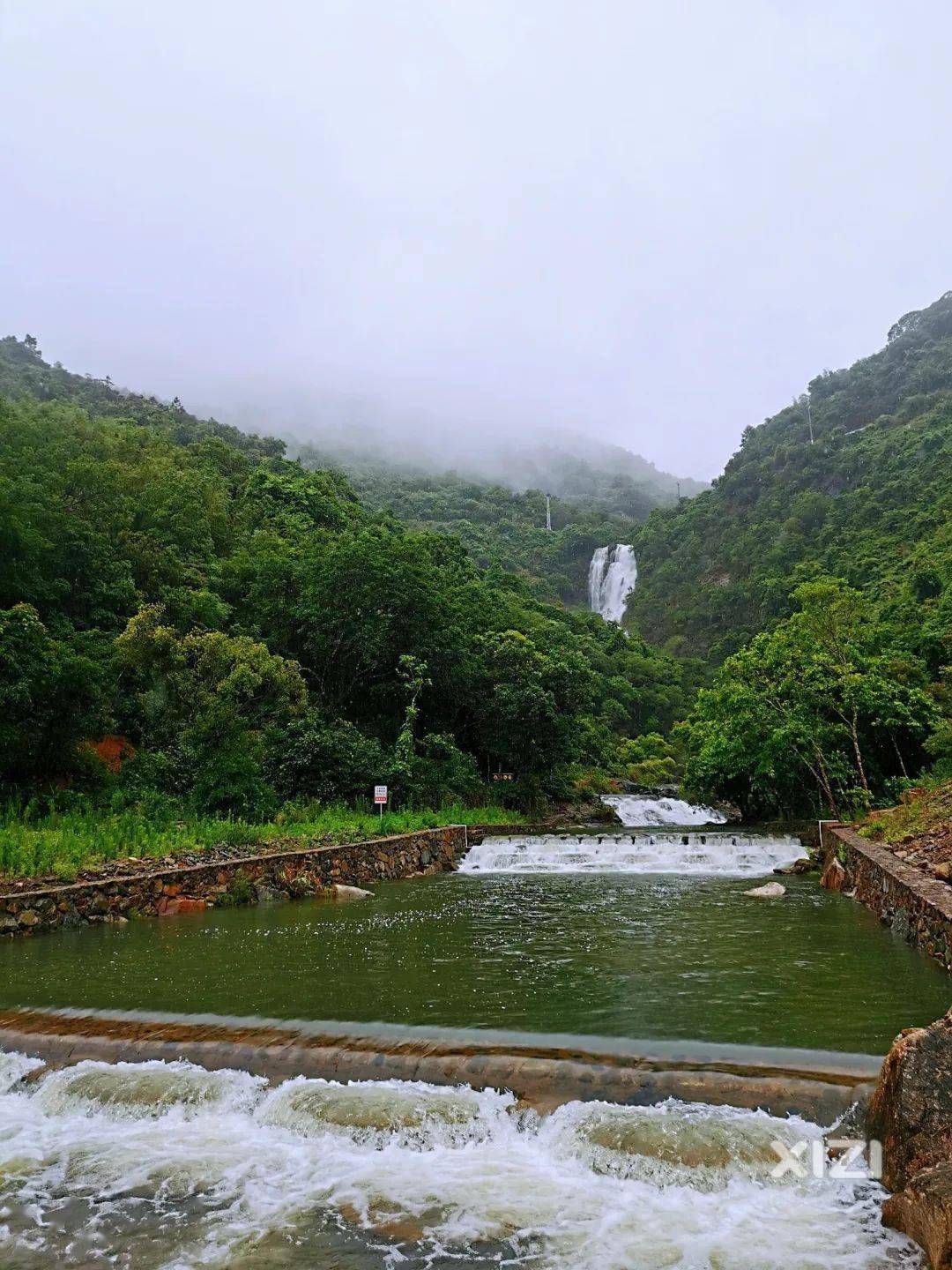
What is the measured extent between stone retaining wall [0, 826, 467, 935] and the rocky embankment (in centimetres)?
930

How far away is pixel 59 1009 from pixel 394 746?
16.1 meters

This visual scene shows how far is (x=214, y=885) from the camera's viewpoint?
11.5 meters

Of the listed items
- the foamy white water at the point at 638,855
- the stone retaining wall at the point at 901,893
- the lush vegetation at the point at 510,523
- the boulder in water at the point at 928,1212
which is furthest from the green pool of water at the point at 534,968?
the lush vegetation at the point at 510,523

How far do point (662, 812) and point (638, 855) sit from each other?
12667mm

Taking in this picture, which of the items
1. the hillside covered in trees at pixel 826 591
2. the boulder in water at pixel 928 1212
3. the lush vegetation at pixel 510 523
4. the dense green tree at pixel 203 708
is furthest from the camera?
the lush vegetation at pixel 510 523

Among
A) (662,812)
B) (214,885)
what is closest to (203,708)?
(214,885)

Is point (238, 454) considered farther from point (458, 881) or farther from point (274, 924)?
point (274, 924)

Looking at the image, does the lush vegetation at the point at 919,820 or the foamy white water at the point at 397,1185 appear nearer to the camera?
the foamy white water at the point at 397,1185

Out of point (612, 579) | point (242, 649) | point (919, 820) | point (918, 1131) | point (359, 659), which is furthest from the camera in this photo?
point (612, 579)

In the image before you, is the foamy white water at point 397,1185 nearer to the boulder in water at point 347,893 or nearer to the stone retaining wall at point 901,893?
the stone retaining wall at point 901,893

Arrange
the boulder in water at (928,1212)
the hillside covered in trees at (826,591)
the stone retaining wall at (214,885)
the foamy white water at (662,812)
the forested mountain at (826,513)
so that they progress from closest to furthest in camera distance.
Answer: the boulder in water at (928,1212), the stone retaining wall at (214,885), the hillside covered in trees at (826,591), the foamy white water at (662,812), the forested mountain at (826,513)

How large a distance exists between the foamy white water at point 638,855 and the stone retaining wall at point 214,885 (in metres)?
1.96

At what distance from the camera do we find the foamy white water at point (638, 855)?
1526 centimetres

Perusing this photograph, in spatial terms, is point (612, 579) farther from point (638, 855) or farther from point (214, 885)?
point (214, 885)
